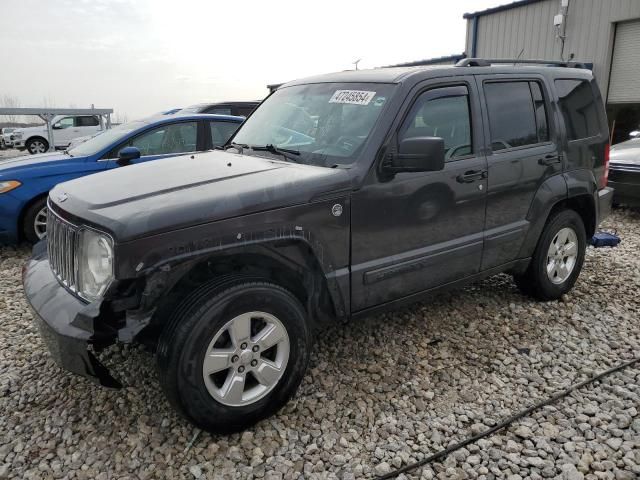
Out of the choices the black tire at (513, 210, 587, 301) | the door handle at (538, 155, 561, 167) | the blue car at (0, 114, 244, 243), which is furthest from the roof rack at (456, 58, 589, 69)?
the blue car at (0, 114, 244, 243)

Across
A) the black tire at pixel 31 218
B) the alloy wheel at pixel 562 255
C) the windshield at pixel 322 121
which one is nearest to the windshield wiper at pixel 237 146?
the windshield at pixel 322 121

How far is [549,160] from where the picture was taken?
393 cm

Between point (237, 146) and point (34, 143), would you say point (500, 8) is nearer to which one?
point (237, 146)

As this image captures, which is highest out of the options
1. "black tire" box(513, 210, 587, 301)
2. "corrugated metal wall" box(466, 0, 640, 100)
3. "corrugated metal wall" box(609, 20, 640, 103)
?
"corrugated metal wall" box(466, 0, 640, 100)

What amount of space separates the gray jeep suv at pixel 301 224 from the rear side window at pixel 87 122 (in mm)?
18512

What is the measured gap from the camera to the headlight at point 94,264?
2330 millimetres

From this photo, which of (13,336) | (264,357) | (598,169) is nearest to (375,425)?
(264,357)

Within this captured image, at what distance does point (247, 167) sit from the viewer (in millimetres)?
3039

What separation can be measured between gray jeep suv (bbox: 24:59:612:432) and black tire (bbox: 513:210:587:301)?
2 cm

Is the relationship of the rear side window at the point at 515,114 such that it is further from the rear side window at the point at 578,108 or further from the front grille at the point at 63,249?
the front grille at the point at 63,249

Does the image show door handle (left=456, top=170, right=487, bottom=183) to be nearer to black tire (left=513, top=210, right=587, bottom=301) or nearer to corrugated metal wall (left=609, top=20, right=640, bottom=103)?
black tire (left=513, top=210, right=587, bottom=301)

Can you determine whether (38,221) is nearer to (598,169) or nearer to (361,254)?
(361,254)

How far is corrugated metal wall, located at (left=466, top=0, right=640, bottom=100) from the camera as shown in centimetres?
1207

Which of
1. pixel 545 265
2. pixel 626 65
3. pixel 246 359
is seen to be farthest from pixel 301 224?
pixel 626 65
